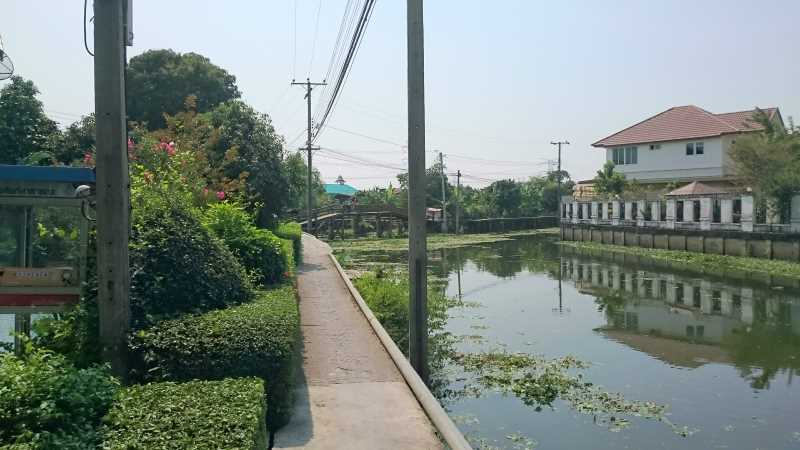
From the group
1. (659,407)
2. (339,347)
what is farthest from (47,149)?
(659,407)

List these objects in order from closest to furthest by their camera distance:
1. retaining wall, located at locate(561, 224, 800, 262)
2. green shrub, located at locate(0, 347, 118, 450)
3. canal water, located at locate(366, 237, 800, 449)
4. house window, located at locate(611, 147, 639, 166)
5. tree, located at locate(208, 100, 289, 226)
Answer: green shrub, located at locate(0, 347, 118, 450)
canal water, located at locate(366, 237, 800, 449)
tree, located at locate(208, 100, 289, 226)
retaining wall, located at locate(561, 224, 800, 262)
house window, located at locate(611, 147, 639, 166)

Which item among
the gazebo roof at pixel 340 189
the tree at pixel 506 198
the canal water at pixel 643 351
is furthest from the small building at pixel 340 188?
the canal water at pixel 643 351

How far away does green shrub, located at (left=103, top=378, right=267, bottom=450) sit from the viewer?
4258mm

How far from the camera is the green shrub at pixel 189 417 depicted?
14.0 feet

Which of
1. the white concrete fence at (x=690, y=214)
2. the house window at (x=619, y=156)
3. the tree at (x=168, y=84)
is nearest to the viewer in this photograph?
the white concrete fence at (x=690, y=214)

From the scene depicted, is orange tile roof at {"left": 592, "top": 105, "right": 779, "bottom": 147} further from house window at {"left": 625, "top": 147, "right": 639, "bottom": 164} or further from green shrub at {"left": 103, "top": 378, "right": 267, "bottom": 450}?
green shrub at {"left": 103, "top": 378, "right": 267, "bottom": 450}

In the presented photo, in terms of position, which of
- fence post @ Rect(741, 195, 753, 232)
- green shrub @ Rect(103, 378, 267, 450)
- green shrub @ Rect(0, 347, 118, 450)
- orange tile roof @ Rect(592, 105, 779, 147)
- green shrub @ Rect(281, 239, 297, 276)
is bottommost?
green shrub @ Rect(103, 378, 267, 450)

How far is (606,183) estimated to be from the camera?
48.8 meters

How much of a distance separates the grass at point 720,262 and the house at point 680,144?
36.8 ft

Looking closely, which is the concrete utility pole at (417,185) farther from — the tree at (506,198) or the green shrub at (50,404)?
the tree at (506,198)

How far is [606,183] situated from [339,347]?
42.3 metres

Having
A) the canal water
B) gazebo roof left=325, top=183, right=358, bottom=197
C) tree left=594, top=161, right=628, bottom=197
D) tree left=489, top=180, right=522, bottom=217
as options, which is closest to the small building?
gazebo roof left=325, top=183, right=358, bottom=197

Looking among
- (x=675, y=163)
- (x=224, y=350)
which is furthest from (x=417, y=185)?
(x=675, y=163)

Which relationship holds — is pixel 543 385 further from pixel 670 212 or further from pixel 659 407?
pixel 670 212
